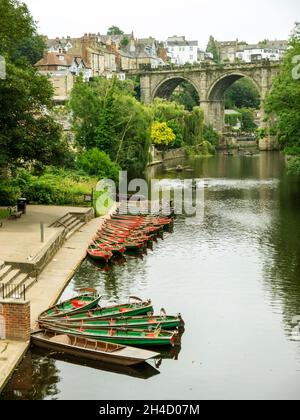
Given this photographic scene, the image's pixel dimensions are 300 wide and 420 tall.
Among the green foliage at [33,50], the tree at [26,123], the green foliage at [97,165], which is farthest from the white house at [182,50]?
the tree at [26,123]

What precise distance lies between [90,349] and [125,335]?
5.00 feet

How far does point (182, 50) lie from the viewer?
19500 centimetres

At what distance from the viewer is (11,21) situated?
130 feet

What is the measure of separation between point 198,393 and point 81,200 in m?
29.3

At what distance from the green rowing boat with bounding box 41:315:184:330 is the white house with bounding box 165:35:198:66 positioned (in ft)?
573

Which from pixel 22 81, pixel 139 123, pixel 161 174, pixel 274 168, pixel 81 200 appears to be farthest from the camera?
pixel 274 168

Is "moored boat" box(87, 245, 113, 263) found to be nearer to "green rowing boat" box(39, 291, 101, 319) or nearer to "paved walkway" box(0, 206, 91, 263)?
"paved walkway" box(0, 206, 91, 263)

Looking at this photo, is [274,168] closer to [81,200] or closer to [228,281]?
[81,200]

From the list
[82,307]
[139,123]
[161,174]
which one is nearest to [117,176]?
[139,123]

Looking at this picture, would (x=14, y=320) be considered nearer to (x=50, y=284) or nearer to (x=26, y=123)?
(x=50, y=284)

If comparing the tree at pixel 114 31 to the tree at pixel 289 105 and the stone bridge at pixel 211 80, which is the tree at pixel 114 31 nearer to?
the stone bridge at pixel 211 80

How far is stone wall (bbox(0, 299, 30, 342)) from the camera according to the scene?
69.1 feet

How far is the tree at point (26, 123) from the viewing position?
35.5 m

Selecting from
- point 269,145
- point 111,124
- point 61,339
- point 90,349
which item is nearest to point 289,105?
point 111,124
